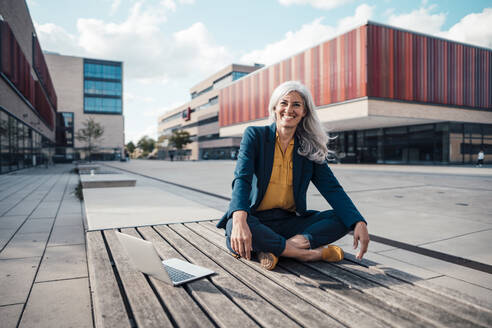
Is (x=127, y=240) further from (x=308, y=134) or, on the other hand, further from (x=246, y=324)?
(x=308, y=134)

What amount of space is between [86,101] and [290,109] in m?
62.9

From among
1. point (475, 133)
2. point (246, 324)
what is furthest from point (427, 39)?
point (246, 324)

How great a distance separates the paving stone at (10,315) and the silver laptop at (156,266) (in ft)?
2.55

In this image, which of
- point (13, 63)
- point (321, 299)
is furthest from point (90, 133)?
point (321, 299)

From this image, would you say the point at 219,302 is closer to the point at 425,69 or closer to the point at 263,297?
the point at 263,297

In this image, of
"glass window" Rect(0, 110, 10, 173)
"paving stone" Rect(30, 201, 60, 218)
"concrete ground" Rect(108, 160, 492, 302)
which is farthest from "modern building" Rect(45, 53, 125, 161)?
"concrete ground" Rect(108, 160, 492, 302)

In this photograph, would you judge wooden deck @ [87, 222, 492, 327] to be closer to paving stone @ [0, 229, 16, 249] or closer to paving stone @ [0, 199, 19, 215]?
paving stone @ [0, 229, 16, 249]

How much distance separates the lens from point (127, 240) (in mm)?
1823

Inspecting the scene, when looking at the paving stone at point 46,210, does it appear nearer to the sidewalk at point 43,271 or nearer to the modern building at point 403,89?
the sidewalk at point 43,271

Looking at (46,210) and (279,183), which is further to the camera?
(46,210)

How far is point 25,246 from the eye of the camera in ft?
11.5

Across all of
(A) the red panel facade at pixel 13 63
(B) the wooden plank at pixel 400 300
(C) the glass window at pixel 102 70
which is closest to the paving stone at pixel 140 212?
(B) the wooden plank at pixel 400 300

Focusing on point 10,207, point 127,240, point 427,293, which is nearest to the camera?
point 427,293

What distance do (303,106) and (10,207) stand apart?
21.2ft
